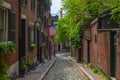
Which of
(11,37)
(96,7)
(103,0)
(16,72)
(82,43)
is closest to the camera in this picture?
(11,37)

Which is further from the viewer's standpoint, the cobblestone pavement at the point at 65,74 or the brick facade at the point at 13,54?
the cobblestone pavement at the point at 65,74

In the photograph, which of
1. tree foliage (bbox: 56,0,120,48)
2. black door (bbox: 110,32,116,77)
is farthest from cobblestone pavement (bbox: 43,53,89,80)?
tree foliage (bbox: 56,0,120,48)

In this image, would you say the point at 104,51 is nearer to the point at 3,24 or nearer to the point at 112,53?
the point at 112,53

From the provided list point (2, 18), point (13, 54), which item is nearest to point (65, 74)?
point (13, 54)

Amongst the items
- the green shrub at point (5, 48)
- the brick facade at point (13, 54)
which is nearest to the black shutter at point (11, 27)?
the brick facade at point (13, 54)

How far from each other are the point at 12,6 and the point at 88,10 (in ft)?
45.7

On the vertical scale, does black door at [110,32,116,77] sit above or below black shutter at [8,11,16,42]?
below

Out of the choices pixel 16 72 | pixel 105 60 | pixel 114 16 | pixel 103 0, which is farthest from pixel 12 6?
pixel 103 0

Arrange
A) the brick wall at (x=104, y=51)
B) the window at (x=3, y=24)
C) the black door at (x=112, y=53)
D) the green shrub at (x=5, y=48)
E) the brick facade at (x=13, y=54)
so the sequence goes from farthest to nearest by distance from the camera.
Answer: the brick wall at (x=104, y=51) < the black door at (x=112, y=53) < the brick facade at (x=13, y=54) < the window at (x=3, y=24) < the green shrub at (x=5, y=48)

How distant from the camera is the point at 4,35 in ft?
49.6

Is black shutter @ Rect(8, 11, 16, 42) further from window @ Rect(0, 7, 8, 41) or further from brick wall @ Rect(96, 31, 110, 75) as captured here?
brick wall @ Rect(96, 31, 110, 75)

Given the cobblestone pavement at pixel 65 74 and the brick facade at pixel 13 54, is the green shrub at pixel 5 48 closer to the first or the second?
the brick facade at pixel 13 54

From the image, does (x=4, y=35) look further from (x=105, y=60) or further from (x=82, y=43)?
(x=82, y=43)

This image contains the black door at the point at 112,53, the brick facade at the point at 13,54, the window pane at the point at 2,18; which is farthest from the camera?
the black door at the point at 112,53
